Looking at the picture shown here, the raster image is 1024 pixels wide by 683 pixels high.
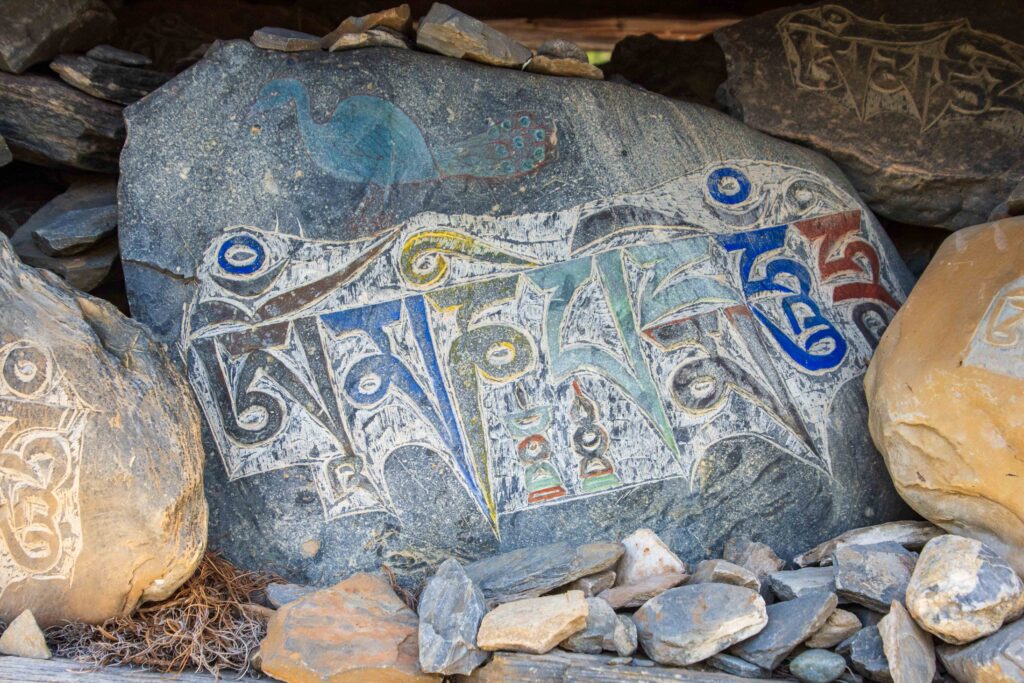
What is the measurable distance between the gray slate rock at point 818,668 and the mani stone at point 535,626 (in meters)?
0.46

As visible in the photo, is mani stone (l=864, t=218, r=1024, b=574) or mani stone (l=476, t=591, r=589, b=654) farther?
mani stone (l=864, t=218, r=1024, b=574)

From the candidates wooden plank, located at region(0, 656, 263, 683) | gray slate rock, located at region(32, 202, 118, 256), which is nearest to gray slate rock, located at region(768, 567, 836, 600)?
wooden plank, located at region(0, 656, 263, 683)

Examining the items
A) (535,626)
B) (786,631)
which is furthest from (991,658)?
(535,626)

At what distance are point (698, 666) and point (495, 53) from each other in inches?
68.2

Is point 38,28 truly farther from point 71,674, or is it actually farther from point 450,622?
point 450,622

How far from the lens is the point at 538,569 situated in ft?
8.91

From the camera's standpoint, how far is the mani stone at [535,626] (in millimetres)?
2473

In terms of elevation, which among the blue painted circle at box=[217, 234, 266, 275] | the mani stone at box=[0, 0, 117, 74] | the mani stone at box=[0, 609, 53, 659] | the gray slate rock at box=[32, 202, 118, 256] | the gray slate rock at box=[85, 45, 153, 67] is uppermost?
the mani stone at box=[0, 0, 117, 74]

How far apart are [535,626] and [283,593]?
2.18ft

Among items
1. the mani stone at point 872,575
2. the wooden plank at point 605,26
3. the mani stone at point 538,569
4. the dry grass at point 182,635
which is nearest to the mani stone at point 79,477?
the dry grass at point 182,635

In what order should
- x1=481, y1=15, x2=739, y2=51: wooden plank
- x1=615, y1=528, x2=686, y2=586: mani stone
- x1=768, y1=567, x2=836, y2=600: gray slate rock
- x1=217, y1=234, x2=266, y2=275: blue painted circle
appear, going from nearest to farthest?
x1=768, y1=567, x2=836, y2=600: gray slate rock
x1=615, y1=528, x2=686, y2=586: mani stone
x1=217, y1=234, x2=266, y2=275: blue painted circle
x1=481, y1=15, x2=739, y2=51: wooden plank

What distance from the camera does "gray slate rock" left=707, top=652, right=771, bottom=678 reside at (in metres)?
2.45

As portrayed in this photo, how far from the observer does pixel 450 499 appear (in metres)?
2.99

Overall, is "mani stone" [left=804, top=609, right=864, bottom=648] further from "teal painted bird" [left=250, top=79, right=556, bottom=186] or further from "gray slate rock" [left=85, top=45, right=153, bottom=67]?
"gray slate rock" [left=85, top=45, right=153, bottom=67]
